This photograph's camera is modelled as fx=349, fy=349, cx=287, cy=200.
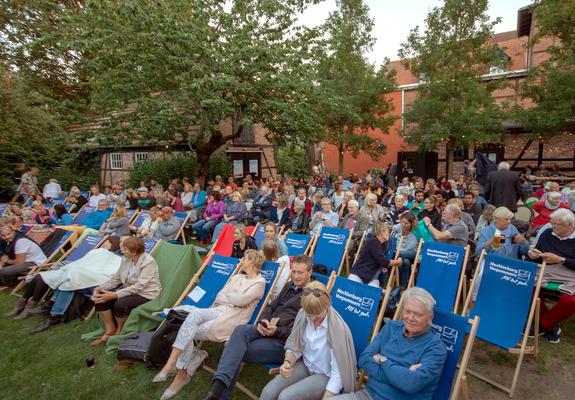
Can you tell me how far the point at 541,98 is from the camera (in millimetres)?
13391

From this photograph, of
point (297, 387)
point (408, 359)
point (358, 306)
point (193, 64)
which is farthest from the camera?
point (193, 64)

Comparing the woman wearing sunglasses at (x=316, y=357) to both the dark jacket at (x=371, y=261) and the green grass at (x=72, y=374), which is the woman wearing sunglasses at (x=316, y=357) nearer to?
the green grass at (x=72, y=374)

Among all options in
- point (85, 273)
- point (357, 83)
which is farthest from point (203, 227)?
point (357, 83)

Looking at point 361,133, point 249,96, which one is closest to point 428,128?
point 361,133

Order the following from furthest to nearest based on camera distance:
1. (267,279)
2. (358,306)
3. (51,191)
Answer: (51,191)
(267,279)
(358,306)

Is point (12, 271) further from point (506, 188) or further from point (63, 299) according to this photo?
point (506, 188)

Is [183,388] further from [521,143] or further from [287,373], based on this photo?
[521,143]

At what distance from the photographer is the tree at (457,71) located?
45.5 ft

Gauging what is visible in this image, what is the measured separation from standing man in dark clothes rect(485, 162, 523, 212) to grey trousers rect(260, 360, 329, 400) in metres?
5.96

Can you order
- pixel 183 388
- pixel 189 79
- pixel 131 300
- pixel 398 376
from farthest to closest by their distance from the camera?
1. pixel 189 79
2. pixel 131 300
3. pixel 183 388
4. pixel 398 376

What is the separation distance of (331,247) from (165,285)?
238cm

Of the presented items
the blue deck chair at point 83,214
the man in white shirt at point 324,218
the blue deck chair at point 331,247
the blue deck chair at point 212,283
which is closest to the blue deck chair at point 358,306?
the blue deck chair at point 212,283

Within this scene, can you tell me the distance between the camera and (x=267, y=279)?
3781 millimetres

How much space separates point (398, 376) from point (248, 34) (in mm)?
10095
